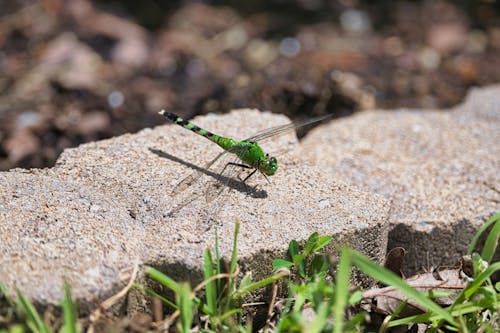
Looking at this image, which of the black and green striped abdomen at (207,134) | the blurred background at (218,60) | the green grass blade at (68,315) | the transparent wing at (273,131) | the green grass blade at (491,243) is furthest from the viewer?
the blurred background at (218,60)

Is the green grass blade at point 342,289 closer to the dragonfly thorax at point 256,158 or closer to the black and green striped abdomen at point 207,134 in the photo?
the dragonfly thorax at point 256,158

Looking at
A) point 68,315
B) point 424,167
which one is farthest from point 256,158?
point 68,315

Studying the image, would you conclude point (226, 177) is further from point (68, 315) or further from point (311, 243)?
point (68, 315)

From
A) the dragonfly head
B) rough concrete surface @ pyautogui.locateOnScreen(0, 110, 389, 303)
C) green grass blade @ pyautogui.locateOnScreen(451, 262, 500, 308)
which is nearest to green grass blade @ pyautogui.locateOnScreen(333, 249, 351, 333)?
rough concrete surface @ pyautogui.locateOnScreen(0, 110, 389, 303)

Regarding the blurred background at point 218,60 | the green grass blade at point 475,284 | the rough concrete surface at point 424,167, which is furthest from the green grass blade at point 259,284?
the blurred background at point 218,60

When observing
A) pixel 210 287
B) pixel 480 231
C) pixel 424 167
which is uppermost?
pixel 210 287

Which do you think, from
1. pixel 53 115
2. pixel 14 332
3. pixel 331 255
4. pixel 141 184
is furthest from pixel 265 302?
pixel 53 115
